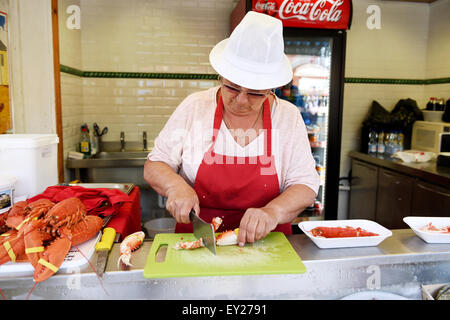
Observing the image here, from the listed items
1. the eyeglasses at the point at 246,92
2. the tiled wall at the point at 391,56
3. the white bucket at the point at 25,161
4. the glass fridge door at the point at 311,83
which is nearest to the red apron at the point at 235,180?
the eyeglasses at the point at 246,92

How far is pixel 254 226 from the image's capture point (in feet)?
4.66

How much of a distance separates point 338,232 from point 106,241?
927 millimetres

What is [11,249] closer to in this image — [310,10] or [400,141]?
[310,10]

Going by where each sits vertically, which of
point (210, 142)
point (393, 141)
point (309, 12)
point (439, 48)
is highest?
point (309, 12)

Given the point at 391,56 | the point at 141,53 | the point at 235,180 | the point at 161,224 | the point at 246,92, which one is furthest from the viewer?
the point at 391,56

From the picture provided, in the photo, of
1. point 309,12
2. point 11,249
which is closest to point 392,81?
point 309,12

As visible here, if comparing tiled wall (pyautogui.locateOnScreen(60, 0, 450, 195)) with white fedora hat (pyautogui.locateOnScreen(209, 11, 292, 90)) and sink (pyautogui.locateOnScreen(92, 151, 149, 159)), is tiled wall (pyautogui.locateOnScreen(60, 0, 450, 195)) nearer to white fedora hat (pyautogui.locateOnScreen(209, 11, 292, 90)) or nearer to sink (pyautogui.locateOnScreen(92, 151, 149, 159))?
sink (pyautogui.locateOnScreen(92, 151, 149, 159))

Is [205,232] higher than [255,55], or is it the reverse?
[255,55]

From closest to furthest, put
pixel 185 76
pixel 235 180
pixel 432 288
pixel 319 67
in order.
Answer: pixel 432 288
pixel 235 180
pixel 319 67
pixel 185 76

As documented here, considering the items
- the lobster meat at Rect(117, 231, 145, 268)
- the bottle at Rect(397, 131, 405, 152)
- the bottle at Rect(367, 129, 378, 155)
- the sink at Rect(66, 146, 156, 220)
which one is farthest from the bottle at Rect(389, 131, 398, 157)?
the lobster meat at Rect(117, 231, 145, 268)

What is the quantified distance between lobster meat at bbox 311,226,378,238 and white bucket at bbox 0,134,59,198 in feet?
4.85

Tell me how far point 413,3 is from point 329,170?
258 centimetres

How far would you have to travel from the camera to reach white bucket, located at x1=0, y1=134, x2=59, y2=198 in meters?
1.92

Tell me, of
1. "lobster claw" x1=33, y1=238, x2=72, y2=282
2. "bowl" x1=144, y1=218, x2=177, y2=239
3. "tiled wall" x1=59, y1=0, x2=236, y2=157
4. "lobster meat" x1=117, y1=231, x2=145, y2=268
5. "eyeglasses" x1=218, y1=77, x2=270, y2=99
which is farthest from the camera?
"tiled wall" x1=59, y1=0, x2=236, y2=157
